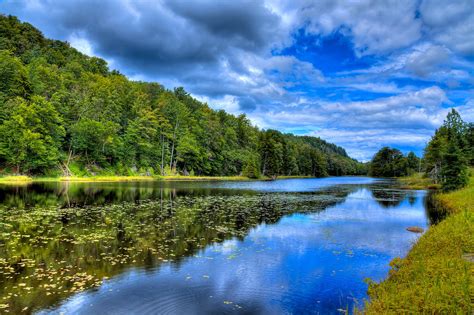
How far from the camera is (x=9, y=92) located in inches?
2928

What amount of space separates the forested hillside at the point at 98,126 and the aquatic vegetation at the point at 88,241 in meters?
51.6

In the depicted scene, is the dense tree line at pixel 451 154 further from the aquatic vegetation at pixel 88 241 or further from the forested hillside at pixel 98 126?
the forested hillside at pixel 98 126

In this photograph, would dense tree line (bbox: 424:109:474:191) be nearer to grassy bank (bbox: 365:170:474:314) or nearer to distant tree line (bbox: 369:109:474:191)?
distant tree line (bbox: 369:109:474:191)

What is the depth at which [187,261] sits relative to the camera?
14.4m

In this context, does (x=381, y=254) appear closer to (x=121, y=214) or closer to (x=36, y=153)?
(x=121, y=214)

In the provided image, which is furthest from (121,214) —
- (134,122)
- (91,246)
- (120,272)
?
(134,122)

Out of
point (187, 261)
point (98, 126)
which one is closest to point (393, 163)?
point (98, 126)

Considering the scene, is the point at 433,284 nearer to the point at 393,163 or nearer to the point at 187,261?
the point at 187,261

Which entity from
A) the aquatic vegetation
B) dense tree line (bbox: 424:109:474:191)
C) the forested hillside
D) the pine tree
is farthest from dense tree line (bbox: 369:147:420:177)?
the aquatic vegetation

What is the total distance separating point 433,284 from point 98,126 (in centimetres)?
8702

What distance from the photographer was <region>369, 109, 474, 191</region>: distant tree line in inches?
1730

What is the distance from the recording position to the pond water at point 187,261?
9992mm

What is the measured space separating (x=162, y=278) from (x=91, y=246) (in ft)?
19.4

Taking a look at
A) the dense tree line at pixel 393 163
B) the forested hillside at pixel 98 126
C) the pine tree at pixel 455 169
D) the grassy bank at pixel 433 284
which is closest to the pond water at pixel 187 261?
the grassy bank at pixel 433 284
